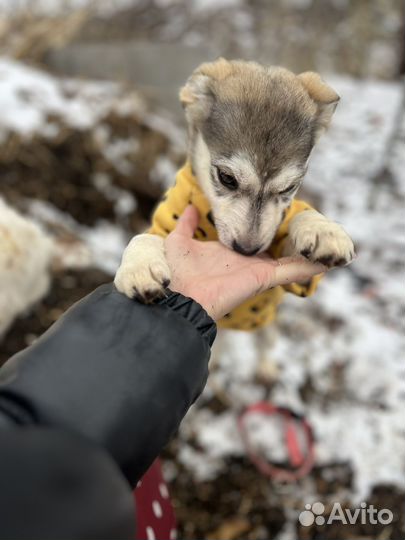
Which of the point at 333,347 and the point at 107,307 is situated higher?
the point at 107,307

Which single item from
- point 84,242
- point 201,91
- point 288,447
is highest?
point 201,91

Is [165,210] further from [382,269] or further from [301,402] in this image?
[382,269]

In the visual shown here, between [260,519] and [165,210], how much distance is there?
6.92 ft

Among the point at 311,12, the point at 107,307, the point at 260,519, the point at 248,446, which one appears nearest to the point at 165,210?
the point at 107,307

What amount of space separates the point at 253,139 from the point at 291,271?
625 mm

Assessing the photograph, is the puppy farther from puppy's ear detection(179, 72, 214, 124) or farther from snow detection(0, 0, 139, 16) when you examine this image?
snow detection(0, 0, 139, 16)

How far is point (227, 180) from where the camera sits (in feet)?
7.25

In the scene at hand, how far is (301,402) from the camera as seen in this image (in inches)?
145

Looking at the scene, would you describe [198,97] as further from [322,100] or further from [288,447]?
[288,447]

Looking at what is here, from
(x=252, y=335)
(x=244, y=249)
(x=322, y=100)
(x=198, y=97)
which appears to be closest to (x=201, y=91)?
(x=198, y=97)

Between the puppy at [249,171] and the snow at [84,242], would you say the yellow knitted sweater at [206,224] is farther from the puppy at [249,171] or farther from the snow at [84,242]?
the snow at [84,242]

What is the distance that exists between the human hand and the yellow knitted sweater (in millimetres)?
186

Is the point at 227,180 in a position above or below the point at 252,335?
above

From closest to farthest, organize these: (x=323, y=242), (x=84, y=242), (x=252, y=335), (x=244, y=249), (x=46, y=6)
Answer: (x=323, y=242)
(x=244, y=249)
(x=252, y=335)
(x=84, y=242)
(x=46, y=6)
